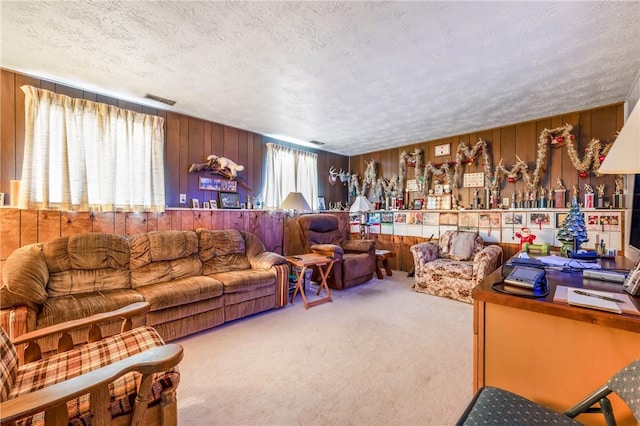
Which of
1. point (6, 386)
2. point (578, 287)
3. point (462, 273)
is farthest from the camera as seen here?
point (462, 273)

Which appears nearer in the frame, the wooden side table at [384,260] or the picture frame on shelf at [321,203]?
the wooden side table at [384,260]

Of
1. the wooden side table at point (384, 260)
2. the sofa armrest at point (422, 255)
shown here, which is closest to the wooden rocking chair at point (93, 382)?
the sofa armrest at point (422, 255)

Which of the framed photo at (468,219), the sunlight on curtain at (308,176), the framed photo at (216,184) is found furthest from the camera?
the sunlight on curtain at (308,176)

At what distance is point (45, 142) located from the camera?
105 inches

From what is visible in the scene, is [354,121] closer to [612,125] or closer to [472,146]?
[472,146]

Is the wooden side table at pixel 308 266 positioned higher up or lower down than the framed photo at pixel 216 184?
lower down

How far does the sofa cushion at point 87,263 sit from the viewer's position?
2426 millimetres

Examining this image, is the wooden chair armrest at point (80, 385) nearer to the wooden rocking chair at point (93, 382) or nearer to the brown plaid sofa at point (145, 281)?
the wooden rocking chair at point (93, 382)

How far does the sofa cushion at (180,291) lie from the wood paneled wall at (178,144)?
1.30 metres

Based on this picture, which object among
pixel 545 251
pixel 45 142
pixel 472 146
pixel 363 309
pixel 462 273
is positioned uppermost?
pixel 472 146

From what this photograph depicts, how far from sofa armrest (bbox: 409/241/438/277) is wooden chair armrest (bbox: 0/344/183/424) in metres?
3.48

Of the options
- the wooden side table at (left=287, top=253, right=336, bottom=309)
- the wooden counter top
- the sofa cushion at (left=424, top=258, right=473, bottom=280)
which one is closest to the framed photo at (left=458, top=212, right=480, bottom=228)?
the sofa cushion at (left=424, top=258, right=473, bottom=280)

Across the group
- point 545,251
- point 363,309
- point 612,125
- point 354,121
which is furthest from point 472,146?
point 363,309

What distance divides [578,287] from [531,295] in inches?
13.1
